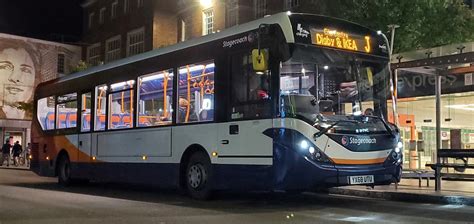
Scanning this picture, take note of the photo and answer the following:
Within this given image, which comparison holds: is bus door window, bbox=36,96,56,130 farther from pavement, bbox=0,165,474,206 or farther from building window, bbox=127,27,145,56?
building window, bbox=127,27,145,56

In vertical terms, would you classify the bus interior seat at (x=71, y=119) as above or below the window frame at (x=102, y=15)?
below

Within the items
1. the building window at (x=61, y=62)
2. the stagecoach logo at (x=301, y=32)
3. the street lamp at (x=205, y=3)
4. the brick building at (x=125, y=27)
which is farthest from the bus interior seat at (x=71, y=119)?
the building window at (x=61, y=62)

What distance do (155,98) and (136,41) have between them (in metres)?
31.4

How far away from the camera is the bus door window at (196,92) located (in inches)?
457

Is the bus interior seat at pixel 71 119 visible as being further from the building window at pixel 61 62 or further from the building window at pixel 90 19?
the building window at pixel 90 19

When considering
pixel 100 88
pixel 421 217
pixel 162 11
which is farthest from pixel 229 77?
pixel 162 11

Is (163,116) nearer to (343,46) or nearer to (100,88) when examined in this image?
(100,88)

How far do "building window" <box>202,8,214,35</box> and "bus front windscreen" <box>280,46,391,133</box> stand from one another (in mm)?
25916

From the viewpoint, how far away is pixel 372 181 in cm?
1045

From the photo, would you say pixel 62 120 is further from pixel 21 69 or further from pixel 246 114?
pixel 21 69

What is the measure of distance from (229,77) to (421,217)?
175 inches

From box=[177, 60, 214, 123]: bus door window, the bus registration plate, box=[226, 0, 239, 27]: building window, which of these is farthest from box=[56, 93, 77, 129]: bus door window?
box=[226, 0, 239, 27]: building window

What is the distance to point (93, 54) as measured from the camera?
49.4 metres

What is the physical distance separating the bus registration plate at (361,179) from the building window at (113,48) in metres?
36.9
